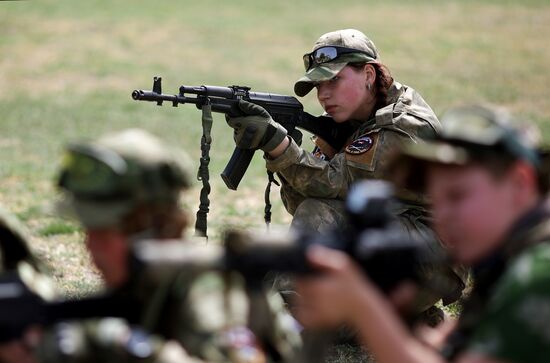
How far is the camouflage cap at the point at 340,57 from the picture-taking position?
7.43m

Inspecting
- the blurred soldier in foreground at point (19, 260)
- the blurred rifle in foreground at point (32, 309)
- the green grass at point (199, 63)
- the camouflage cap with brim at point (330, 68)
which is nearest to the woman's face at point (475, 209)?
the blurred rifle in foreground at point (32, 309)

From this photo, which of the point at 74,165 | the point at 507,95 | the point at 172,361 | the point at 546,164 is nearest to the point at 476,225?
the point at 546,164

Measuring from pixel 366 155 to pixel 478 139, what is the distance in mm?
3813

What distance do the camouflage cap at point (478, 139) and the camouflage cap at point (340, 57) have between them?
12.0ft

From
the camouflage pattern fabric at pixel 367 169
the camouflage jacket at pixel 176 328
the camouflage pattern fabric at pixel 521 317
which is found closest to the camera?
the camouflage pattern fabric at pixel 521 317

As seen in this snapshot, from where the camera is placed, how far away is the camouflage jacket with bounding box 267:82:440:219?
24.0 ft

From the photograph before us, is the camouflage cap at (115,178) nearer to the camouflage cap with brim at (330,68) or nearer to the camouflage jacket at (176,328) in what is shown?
the camouflage jacket at (176,328)

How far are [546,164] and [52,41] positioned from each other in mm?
23397

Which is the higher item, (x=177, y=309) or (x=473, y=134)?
(x=473, y=134)

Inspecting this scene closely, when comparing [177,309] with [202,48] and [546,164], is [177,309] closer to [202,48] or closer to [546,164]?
[546,164]

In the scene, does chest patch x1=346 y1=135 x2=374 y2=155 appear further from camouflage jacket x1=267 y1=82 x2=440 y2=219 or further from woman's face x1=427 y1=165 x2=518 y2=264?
woman's face x1=427 y1=165 x2=518 y2=264

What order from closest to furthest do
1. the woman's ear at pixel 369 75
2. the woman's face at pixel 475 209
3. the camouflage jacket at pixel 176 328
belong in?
the woman's face at pixel 475 209 → the camouflage jacket at pixel 176 328 → the woman's ear at pixel 369 75

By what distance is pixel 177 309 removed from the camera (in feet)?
12.6

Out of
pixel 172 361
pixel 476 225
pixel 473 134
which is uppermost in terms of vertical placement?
pixel 473 134
